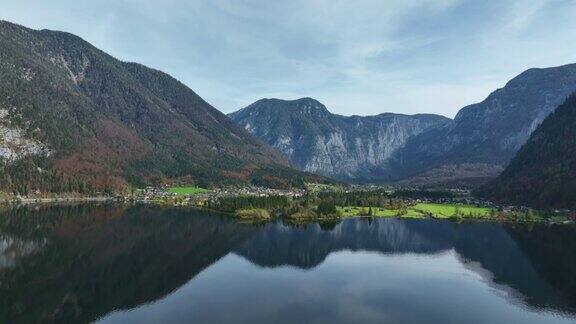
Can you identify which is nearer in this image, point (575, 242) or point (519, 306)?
point (519, 306)

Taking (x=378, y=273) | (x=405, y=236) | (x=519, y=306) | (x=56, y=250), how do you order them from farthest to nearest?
(x=405, y=236), (x=56, y=250), (x=378, y=273), (x=519, y=306)

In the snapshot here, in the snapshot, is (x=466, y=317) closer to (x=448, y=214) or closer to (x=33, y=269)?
(x=33, y=269)

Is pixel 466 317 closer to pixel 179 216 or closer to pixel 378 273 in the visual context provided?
pixel 378 273

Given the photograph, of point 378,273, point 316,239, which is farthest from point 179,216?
point 378,273

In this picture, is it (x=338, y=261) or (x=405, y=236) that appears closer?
(x=338, y=261)

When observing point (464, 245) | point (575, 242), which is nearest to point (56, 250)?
point (464, 245)

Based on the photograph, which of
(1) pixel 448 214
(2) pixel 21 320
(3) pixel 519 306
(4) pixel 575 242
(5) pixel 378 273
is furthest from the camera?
(1) pixel 448 214
